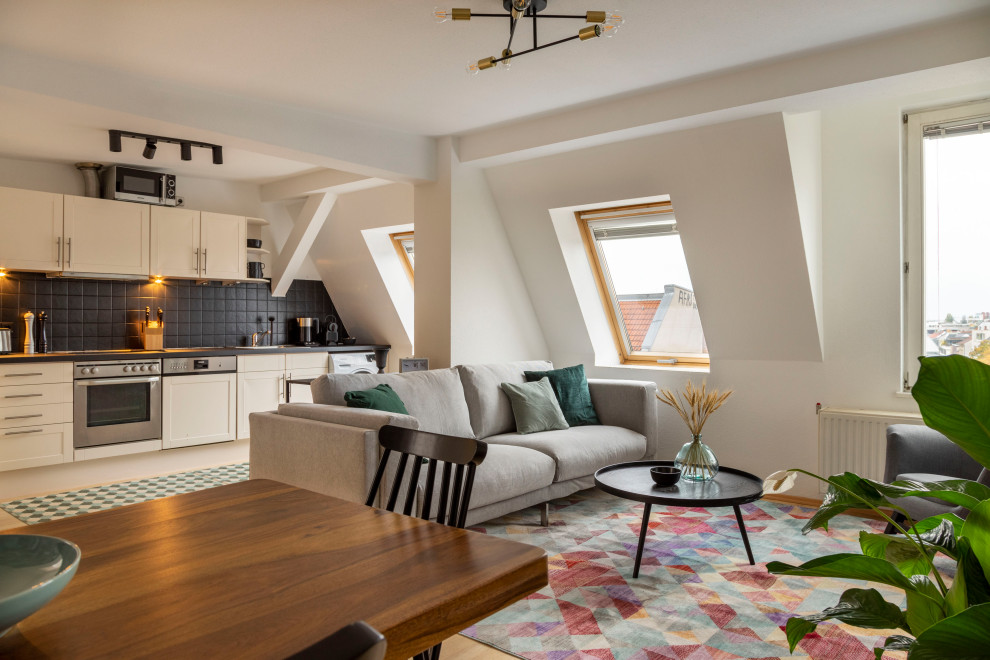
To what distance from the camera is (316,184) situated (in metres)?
6.46

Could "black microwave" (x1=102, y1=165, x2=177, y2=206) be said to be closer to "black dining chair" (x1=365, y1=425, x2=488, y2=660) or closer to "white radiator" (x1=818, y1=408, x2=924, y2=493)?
"black dining chair" (x1=365, y1=425, x2=488, y2=660)

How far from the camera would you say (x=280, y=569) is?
49.5 inches

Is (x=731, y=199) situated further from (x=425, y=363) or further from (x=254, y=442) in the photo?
(x=254, y=442)

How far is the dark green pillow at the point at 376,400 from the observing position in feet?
12.0

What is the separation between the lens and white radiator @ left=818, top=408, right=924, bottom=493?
162 inches

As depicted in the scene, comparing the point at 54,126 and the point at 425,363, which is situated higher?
the point at 54,126

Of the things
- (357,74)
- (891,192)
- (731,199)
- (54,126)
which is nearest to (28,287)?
(54,126)

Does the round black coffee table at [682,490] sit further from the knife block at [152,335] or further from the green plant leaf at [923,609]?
the knife block at [152,335]

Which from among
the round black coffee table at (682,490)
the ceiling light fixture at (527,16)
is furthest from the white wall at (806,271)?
the ceiling light fixture at (527,16)

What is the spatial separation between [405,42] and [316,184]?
329 centimetres

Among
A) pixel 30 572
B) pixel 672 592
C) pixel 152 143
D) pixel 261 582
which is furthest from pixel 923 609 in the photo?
pixel 152 143

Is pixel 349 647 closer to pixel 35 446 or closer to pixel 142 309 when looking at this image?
pixel 35 446

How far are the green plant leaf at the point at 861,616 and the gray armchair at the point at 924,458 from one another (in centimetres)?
235

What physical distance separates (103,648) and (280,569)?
1.11 feet
